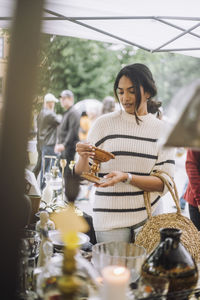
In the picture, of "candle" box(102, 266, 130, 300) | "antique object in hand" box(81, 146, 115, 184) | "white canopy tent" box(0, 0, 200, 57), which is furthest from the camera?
"white canopy tent" box(0, 0, 200, 57)

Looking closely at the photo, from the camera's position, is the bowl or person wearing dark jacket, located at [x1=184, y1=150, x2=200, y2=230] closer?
the bowl

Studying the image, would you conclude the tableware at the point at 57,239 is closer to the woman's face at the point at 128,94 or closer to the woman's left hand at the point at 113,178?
the woman's left hand at the point at 113,178

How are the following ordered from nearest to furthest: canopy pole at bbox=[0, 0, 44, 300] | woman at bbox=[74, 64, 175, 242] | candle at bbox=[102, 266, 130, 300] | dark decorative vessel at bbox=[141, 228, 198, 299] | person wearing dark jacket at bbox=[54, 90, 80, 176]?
1. canopy pole at bbox=[0, 0, 44, 300]
2. candle at bbox=[102, 266, 130, 300]
3. dark decorative vessel at bbox=[141, 228, 198, 299]
4. woman at bbox=[74, 64, 175, 242]
5. person wearing dark jacket at bbox=[54, 90, 80, 176]

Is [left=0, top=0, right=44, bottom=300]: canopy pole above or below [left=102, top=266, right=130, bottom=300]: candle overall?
above

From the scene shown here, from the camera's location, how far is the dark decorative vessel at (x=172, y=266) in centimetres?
93

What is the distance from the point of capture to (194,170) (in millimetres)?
2076

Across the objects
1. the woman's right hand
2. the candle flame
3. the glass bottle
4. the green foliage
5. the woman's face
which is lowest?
the candle flame

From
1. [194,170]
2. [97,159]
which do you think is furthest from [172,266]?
[194,170]

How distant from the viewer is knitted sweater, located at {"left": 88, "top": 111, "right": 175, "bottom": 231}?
1554mm

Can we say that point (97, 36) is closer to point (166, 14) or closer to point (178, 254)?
point (166, 14)

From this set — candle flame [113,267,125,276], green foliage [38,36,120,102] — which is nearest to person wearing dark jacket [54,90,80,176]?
candle flame [113,267,125,276]

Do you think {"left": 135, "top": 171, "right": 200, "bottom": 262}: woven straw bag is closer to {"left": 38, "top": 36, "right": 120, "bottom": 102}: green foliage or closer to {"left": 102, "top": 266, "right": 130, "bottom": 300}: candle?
{"left": 102, "top": 266, "right": 130, "bottom": 300}: candle

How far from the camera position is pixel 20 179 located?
0.58 m

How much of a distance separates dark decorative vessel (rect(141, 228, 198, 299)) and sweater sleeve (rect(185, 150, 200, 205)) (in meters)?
1.15
